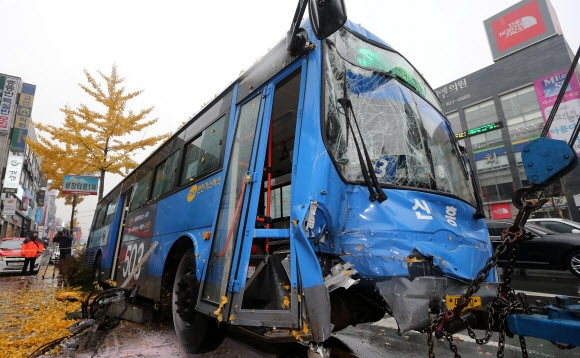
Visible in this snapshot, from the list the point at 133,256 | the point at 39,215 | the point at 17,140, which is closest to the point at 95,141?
the point at 133,256

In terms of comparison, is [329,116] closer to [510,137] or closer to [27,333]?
[27,333]

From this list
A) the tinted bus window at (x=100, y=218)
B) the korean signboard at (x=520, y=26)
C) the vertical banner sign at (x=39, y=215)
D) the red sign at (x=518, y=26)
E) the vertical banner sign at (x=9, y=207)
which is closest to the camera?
the tinted bus window at (x=100, y=218)

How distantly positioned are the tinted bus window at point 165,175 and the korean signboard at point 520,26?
36.3 m

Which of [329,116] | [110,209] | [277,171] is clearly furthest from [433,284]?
[110,209]

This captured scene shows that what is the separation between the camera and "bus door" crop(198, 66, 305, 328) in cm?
273

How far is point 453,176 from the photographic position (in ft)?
11.1

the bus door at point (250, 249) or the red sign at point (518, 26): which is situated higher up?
the red sign at point (518, 26)

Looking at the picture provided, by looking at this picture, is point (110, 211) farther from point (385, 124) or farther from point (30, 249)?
point (385, 124)

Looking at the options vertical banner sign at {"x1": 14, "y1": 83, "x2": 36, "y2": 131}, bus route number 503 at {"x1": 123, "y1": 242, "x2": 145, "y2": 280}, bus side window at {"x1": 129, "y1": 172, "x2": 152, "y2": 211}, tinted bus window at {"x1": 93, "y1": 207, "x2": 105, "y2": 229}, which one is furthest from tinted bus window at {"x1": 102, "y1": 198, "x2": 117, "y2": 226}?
vertical banner sign at {"x1": 14, "y1": 83, "x2": 36, "y2": 131}

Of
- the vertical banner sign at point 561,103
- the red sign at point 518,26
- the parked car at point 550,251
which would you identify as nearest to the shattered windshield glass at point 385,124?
the parked car at point 550,251

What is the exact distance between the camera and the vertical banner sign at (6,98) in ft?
78.5

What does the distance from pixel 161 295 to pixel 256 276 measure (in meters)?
2.62

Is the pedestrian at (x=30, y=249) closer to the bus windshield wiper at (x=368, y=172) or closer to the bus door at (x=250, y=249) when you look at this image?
the bus door at (x=250, y=249)

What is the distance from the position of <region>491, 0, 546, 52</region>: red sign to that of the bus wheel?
3824 centimetres
